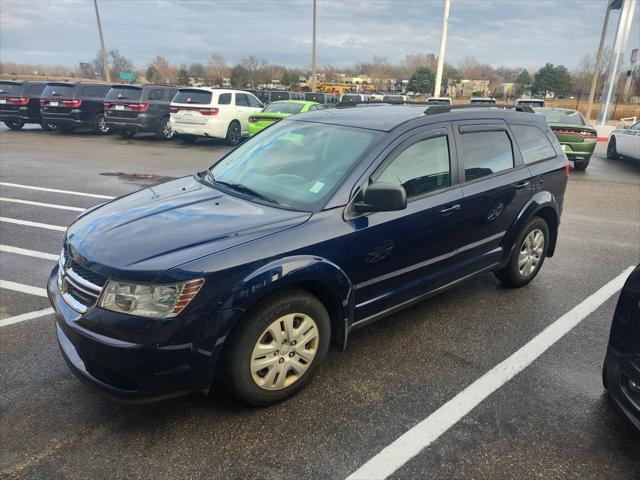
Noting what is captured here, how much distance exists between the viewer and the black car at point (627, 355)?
243 centimetres

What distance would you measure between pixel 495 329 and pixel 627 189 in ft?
28.5

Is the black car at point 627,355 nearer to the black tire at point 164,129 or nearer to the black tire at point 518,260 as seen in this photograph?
the black tire at point 518,260

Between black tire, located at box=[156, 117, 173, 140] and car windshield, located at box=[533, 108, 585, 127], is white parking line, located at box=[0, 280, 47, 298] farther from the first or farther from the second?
black tire, located at box=[156, 117, 173, 140]

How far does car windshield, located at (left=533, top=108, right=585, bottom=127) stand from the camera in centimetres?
1256

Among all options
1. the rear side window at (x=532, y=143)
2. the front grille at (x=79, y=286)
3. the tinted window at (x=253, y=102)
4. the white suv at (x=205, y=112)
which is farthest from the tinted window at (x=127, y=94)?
the front grille at (x=79, y=286)

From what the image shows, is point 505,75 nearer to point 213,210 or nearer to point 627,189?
point 627,189

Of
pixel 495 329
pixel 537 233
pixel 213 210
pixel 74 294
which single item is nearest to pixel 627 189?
pixel 537 233

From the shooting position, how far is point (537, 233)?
466cm

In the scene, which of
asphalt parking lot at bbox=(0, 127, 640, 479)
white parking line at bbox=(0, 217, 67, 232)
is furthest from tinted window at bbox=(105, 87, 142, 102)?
asphalt parking lot at bbox=(0, 127, 640, 479)

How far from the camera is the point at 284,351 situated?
2811 mm

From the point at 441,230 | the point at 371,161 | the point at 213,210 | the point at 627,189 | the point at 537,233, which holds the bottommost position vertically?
the point at 627,189

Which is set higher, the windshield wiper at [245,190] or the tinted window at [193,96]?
the tinted window at [193,96]

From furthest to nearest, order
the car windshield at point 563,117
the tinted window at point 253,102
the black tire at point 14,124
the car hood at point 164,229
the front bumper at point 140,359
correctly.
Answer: the black tire at point 14,124 → the tinted window at point 253,102 → the car windshield at point 563,117 → the car hood at point 164,229 → the front bumper at point 140,359

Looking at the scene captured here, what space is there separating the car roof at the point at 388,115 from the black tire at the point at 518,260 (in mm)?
1018
